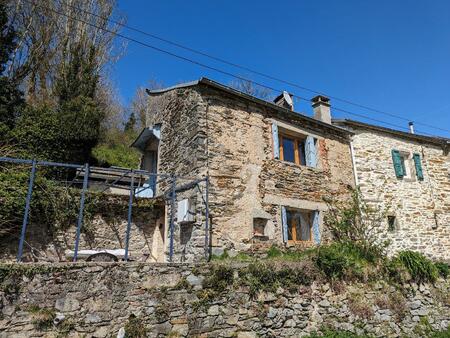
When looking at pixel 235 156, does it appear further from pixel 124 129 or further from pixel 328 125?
pixel 124 129

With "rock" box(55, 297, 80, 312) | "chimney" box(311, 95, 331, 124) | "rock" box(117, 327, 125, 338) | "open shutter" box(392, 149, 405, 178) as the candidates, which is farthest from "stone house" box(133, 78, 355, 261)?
"rock" box(55, 297, 80, 312)

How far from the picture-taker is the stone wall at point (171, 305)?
15.8ft

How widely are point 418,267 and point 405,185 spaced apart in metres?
4.04

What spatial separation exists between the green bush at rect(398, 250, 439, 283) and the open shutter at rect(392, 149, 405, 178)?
374cm

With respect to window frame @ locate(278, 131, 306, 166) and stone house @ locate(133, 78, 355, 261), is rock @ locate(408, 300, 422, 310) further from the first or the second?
window frame @ locate(278, 131, 306, 166)

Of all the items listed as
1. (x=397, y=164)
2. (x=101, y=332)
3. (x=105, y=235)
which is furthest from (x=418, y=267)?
(x=105, y=235)

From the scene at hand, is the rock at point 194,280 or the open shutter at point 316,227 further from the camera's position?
the open shutter at point 316,227

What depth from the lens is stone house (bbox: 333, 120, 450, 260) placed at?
37.5 ft

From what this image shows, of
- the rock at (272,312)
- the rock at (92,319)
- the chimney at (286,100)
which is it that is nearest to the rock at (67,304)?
the rock at (92,319)

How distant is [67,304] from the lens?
4.99 m

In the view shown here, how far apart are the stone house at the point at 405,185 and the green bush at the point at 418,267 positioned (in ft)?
5.32

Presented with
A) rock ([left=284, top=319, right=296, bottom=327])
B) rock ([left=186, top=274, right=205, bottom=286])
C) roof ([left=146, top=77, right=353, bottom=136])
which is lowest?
rock ([left=284, top=319, right=296, bottom=327])

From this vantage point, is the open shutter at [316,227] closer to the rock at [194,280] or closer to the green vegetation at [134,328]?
the rock at [194,280]

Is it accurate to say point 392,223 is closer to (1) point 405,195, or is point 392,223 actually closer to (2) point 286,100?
(1) point 405,195
